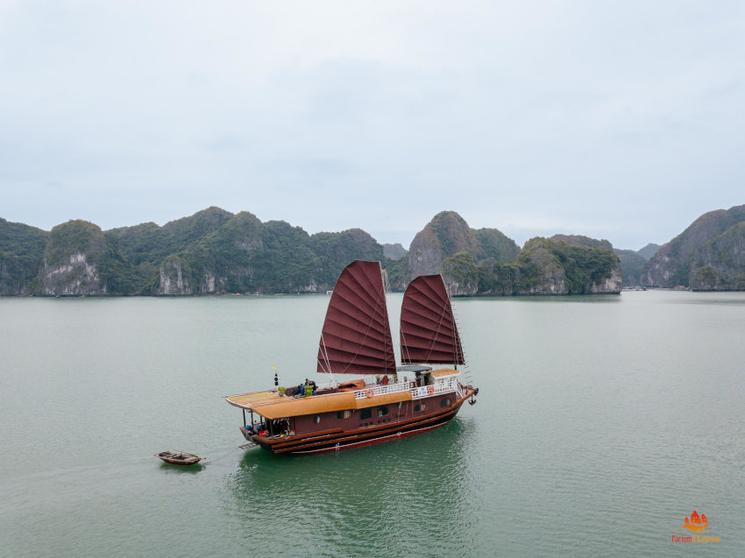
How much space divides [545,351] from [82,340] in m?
51.3

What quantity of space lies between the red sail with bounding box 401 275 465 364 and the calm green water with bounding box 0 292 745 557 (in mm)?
3587

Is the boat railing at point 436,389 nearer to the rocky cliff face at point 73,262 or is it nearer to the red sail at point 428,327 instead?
the red sail at point 428,327

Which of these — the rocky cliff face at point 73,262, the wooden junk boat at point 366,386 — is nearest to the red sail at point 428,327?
the wooden junk boat at point 366,386

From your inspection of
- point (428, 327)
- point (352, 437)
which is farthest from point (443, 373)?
point (352, 437)

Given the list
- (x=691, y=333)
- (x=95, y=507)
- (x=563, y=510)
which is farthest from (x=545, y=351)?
(x=95, y=507)

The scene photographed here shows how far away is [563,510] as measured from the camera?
16547 mm

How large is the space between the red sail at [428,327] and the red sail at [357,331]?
330cm

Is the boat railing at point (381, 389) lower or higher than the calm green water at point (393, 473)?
higher

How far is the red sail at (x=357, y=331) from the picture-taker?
25109 millimetres

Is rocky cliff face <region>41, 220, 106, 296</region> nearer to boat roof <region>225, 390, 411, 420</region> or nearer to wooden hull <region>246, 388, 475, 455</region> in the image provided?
boat roof <region>225, 390, 411, 420</region>

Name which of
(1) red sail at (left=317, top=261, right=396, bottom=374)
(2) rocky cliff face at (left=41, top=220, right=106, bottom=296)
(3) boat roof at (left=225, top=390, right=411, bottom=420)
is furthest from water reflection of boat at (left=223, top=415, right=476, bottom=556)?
(2) rocky cliff face at (left=41, top=220, right=106, bottom=296)

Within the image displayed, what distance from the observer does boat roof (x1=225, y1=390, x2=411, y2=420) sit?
2036 cm

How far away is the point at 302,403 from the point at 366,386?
4.65 metres

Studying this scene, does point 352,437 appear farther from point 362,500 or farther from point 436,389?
point 436,389
